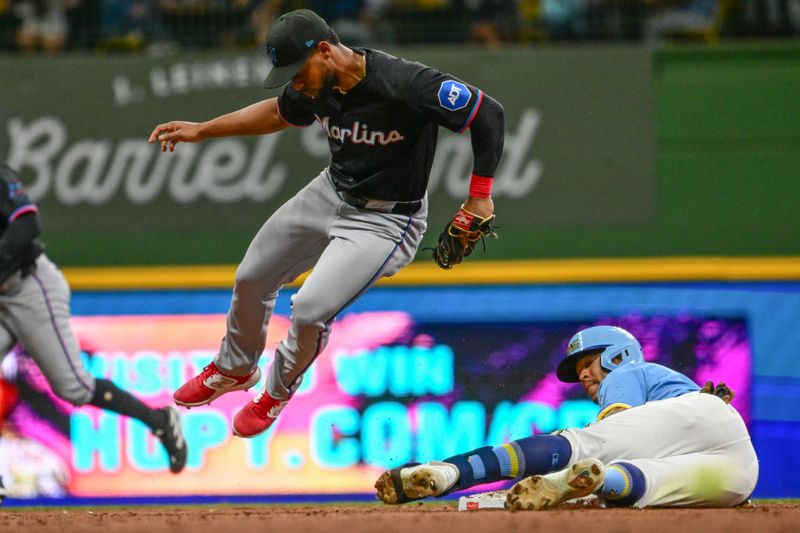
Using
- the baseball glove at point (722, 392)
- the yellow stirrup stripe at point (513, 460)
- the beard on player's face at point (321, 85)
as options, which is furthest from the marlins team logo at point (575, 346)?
the beard on player's face at point (321, 85)

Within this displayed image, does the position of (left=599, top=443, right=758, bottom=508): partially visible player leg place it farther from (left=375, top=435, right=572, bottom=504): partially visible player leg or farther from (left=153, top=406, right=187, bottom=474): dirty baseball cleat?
(left=153, top=406, right=187, bottom=474): dirty baseball cleat

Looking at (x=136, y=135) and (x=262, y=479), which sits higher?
(x=136, y=135)

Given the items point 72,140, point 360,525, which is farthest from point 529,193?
point 360,525

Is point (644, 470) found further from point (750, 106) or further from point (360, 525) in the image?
point (750, 106)

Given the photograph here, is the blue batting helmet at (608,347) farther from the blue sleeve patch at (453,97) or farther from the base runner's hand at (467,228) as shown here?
the blue sleeve patch at (453,97)

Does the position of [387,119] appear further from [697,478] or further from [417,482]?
[697,478]

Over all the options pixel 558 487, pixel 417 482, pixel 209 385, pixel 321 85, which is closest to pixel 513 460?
pixel 558 487
